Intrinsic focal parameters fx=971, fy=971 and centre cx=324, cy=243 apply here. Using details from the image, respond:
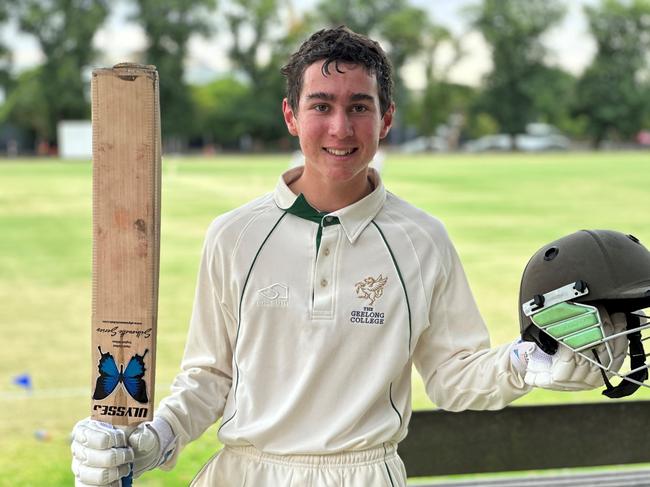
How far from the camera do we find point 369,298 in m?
1.60

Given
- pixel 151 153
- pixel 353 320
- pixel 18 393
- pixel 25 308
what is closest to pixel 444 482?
pixel 353 320

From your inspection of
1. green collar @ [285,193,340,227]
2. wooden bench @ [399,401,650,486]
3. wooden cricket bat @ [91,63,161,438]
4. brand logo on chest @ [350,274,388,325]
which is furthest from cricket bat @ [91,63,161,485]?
wooden bench @ [399,401,650,486]

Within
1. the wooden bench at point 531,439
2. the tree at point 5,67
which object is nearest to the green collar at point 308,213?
the wooden bench at point 531,439

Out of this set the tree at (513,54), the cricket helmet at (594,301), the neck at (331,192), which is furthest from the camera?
the tree at (513,54)

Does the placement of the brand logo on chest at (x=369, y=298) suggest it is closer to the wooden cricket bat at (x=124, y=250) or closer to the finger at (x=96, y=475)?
the wooden cricket bat at (x=124, y=250)

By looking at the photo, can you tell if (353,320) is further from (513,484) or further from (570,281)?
(513,484)

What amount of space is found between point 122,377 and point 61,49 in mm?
45080

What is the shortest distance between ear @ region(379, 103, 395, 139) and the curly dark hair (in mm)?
13

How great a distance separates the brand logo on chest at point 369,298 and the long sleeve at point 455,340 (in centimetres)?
10

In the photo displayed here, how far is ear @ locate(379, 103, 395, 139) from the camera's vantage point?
5.46 ft

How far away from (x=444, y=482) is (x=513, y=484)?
18 cm

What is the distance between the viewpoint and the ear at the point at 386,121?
1664 millimetres

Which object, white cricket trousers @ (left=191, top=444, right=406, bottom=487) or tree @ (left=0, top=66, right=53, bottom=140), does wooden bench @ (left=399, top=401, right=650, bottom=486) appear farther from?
tree @ (left=0, top=66, right=53, bottom=140)

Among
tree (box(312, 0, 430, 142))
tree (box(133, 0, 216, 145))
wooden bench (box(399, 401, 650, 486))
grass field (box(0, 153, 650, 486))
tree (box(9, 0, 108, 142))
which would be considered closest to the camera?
wooden bench (box(399, 401, 650, 486))
